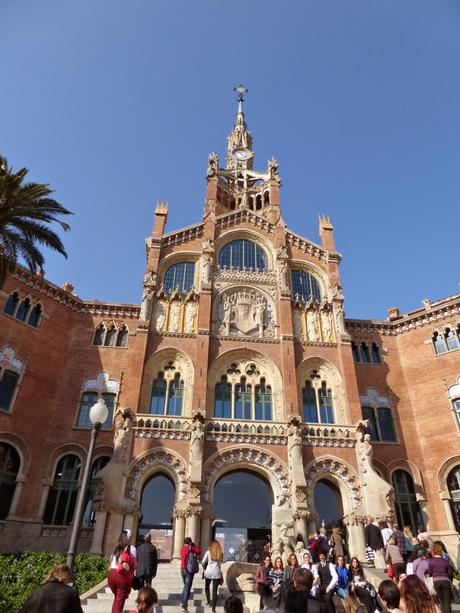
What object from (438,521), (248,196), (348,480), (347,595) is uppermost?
(248,196)

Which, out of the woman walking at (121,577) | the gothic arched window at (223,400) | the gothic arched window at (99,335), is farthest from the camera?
the gothic arched window at (99,335)

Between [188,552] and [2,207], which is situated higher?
[2,207]

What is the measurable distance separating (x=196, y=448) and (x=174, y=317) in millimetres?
8887

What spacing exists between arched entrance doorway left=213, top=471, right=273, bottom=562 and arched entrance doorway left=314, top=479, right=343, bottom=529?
2706mm

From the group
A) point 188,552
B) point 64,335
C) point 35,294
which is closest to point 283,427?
point 188,552

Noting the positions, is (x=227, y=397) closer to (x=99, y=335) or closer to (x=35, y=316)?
(x=99, y=335)

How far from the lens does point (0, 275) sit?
784 inches

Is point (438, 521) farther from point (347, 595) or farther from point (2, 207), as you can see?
point (2, 207)

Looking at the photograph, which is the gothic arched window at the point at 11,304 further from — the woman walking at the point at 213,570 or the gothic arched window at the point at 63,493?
the woman walking at the point at 213,570

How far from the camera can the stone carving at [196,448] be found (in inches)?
861

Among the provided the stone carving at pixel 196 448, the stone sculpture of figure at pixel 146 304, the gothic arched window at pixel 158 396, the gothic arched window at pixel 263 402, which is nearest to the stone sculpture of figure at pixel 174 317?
the stone sculpture of figure at pixel 146 304

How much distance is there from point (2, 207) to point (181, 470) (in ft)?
48.2

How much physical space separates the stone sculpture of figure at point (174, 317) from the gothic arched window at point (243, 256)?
461 centimetres

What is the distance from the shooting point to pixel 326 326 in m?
29.5
